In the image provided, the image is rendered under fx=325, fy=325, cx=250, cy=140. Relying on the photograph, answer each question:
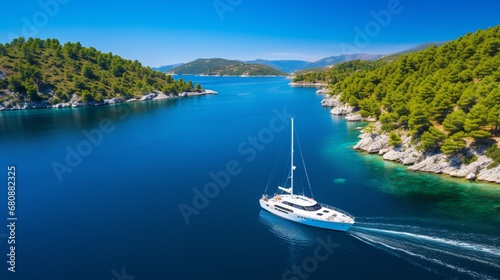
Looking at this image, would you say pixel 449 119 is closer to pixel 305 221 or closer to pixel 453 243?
pixel 453 243

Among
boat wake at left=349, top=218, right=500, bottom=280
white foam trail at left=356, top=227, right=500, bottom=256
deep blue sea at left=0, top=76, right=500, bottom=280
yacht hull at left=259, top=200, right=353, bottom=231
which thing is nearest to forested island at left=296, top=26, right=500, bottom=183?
deep blue sea at left=0, top=76, right=500, bottom=280

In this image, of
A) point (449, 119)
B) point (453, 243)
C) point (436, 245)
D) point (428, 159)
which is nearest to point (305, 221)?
point (436, 245)

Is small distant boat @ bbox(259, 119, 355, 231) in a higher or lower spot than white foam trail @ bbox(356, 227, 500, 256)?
Result: higher

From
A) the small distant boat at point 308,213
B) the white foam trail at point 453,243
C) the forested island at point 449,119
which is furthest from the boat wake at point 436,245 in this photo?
the forested island at point 449,119

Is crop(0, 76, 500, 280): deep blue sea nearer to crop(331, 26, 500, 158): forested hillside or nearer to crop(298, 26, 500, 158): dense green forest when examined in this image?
crop(331, 26, 500, 158): forested hillside

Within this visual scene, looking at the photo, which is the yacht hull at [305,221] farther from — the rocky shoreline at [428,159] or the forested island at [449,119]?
the forested island at [449,119]
